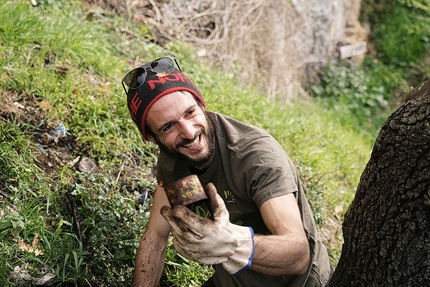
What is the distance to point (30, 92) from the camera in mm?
3928

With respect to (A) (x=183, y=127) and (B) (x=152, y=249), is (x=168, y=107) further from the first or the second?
(B) (x=152, y=249)

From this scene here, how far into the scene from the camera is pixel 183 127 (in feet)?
8.66

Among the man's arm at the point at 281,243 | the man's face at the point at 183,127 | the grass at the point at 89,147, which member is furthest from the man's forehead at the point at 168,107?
the grass at the point at 89,147

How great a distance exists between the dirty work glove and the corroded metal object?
48 millimetres

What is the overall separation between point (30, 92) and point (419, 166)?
285 centimetres

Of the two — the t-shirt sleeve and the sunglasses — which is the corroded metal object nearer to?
the t-shirt sleeve

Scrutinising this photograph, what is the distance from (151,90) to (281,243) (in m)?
0.96

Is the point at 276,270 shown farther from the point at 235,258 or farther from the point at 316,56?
the point at 316,56

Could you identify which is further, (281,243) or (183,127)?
(183,127)

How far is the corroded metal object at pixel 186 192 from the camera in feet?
6.97

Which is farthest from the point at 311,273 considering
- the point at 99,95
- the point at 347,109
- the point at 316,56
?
the point at 316,56

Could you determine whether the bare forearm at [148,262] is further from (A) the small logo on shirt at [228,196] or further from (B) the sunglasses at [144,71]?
(B) the sunglasses at [144,71]

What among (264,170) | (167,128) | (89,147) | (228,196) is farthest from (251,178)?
(89,147)

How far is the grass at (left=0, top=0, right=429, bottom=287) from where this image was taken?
3.14 meters
